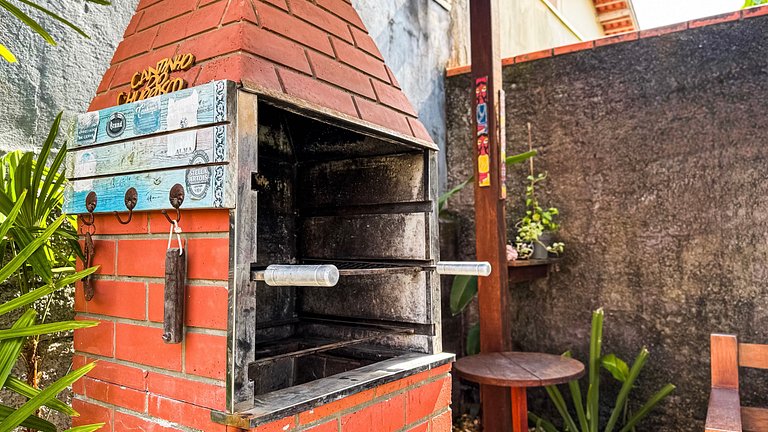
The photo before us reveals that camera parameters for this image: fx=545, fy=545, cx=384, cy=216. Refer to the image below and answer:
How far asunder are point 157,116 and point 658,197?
3020 mm

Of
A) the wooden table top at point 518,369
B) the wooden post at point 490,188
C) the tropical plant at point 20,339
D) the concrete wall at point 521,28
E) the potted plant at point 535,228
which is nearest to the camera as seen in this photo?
the tropical plant at point 20,339

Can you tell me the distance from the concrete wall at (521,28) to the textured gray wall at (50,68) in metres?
2.79

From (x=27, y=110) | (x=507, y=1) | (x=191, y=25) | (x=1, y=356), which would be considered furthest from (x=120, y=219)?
(x=507, y=1)

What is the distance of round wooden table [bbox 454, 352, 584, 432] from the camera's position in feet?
7.91

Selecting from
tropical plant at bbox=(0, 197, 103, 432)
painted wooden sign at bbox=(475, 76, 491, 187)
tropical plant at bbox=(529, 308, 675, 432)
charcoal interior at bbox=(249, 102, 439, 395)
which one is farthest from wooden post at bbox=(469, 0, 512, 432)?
tropical plant at bbox=(0, 197, 103, 432)

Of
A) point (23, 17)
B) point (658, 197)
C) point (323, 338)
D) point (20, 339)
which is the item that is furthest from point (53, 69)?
point (658, 197)

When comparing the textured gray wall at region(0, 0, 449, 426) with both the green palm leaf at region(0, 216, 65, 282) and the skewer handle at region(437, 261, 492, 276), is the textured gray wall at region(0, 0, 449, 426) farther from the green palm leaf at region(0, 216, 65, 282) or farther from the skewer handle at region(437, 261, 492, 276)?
the skewer handle at region(437, 261, 492, 276)

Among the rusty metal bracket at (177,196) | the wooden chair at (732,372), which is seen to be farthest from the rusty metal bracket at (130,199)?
the wooden chair at (732,372)

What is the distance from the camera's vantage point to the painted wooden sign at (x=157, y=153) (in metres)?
1.14

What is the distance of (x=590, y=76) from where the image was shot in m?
3.55

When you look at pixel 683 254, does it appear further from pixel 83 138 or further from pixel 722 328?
pixel 83 138

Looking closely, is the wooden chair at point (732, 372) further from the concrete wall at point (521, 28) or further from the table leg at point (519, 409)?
the concrete wall at point (521, 28)

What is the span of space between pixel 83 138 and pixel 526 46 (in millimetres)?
4782

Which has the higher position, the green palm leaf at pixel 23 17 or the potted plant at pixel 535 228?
the green palm leaf at pixel 23 17
